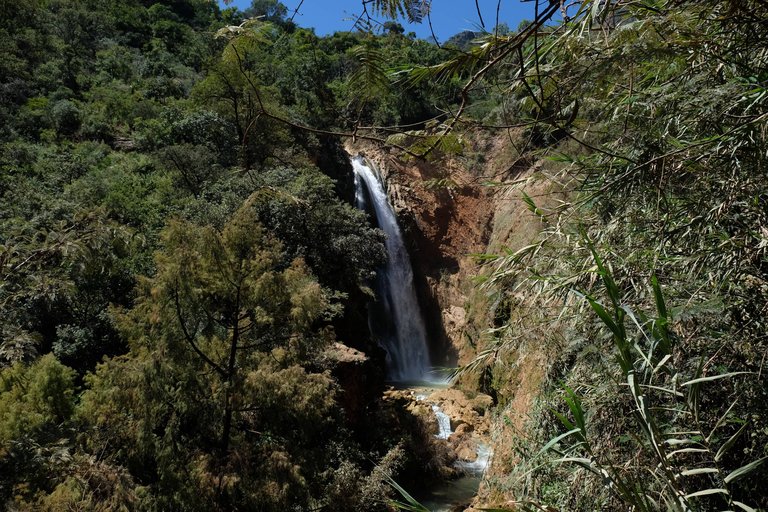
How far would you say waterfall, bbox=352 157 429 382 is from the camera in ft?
66.8

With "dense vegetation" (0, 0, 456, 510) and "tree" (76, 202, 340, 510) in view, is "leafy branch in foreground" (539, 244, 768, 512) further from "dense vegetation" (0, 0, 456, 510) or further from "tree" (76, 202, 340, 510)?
"tree" (76, 202, 340, 510)

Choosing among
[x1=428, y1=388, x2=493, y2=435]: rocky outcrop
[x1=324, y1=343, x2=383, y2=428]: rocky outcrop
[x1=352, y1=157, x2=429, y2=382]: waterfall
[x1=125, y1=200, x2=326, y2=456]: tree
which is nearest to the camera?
[x1=125, y1=200, x2=326, y2=456]: tree

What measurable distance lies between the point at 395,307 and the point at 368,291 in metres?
5.67

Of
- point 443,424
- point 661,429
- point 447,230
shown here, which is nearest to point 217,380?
point 661,429

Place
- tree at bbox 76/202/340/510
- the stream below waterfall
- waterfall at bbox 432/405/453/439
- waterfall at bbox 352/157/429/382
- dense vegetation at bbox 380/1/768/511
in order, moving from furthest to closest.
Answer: waterfall at bbox 352/157/429/382, the stream below waterfall, waterfall at bbox 432/405/453/439, tree at bbox 76/202/340/510, dense vegetation at bbox 380/1/768/511

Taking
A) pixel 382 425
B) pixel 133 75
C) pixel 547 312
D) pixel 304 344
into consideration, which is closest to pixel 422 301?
pixel 382 425

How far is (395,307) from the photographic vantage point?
21.3 metres

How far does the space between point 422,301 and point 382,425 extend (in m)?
11.8

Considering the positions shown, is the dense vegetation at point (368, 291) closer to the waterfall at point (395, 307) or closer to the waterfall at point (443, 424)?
the waterfall at point (443, 424)

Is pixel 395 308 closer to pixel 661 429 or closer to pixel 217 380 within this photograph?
pixel 217 380

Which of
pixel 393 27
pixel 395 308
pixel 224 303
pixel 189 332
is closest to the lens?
pixel 393 27

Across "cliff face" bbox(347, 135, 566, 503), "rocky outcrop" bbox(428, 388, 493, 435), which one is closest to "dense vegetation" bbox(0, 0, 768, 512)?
"rocky outcrop" bbox(428, 388, 493, 435)

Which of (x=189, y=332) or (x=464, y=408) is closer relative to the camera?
(x=189, y=332)

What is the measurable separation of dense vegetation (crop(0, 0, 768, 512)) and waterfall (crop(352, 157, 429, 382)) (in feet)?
16.8
